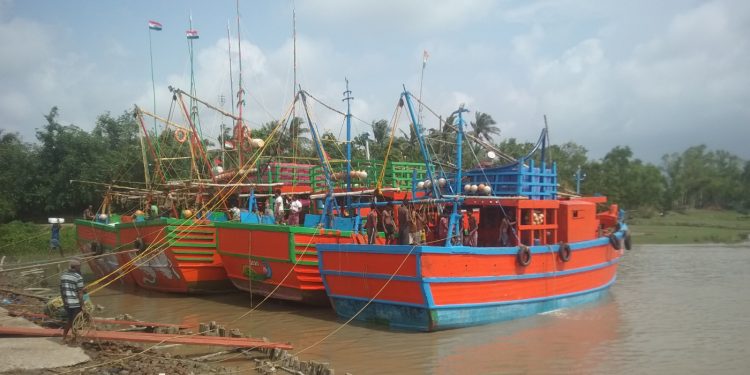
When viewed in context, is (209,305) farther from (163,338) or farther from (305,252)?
(163,338)

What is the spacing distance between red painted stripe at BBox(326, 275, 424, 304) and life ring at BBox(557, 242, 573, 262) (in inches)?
155

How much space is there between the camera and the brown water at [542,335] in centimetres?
A: 987

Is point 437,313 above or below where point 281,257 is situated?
below

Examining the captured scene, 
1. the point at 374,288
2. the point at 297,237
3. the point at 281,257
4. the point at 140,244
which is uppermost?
the point at 297,237

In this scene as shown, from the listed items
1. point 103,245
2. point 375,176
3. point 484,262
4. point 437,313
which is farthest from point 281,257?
point 103,245

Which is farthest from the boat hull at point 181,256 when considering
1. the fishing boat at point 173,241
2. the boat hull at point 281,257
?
the boat hull at point 281,257

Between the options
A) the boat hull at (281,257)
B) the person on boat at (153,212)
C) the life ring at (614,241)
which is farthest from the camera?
the person on boat at (153,212)

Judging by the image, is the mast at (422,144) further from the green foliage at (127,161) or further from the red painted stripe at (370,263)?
the green foliage at (127,161)

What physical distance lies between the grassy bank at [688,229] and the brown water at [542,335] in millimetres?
17903

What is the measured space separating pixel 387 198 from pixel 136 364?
316 inches

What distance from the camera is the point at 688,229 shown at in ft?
133

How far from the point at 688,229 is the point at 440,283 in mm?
35657

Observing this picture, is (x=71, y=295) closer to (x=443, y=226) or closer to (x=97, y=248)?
(x=443, y=226)

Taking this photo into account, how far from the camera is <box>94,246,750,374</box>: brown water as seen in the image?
987cm
